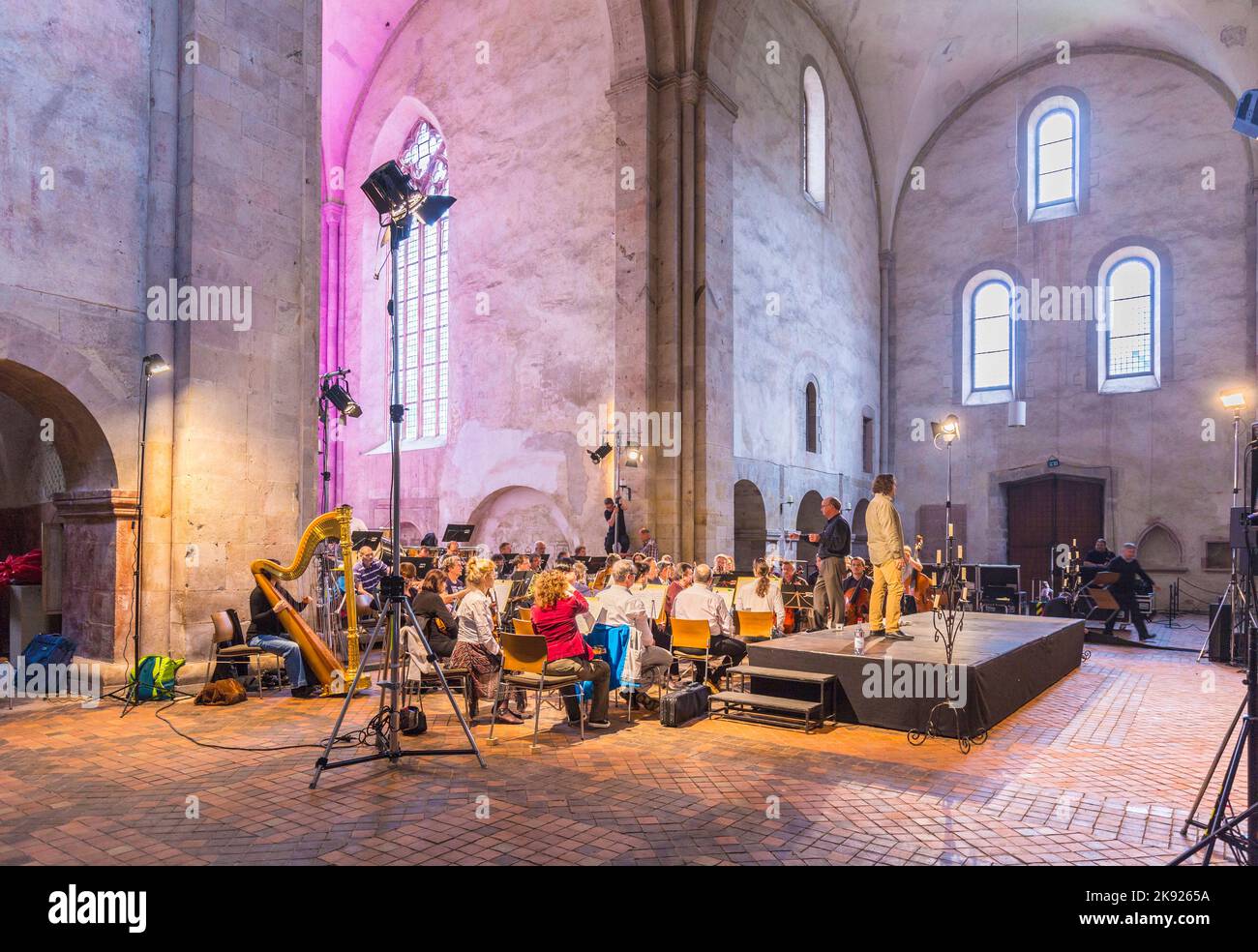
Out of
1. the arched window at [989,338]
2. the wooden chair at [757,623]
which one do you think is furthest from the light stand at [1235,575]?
the arched window at [989,338]

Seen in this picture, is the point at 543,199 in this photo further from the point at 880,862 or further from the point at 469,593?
the point at 880,862

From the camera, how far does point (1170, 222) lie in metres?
20.3

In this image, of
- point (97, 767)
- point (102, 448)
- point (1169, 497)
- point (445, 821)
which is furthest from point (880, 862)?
point (1169, 497)

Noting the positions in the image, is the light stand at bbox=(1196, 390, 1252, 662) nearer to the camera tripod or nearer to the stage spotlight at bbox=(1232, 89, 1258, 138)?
the stage spotlight at bbox=(1232, 89, 1258, 138)

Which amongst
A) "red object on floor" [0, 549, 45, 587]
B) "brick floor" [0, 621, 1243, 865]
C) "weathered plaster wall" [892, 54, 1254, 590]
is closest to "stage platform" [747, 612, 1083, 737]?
"brick floor" [0, 621, 1243, 865]

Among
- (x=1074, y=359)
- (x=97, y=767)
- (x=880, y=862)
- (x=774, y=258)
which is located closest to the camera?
(x=880, y=862)

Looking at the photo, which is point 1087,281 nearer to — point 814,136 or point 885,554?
point 814,136

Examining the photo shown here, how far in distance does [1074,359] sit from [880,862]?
2053cm

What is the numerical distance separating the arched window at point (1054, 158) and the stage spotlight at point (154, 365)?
70.4ft

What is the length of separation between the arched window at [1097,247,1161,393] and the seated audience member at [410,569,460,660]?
62.2 ft

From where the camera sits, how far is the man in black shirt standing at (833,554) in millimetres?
9633

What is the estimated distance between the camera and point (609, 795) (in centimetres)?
524

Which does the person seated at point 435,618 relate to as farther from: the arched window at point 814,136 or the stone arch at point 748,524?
the arched window at point 814,136

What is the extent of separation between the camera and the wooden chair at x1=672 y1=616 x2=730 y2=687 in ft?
26.0
